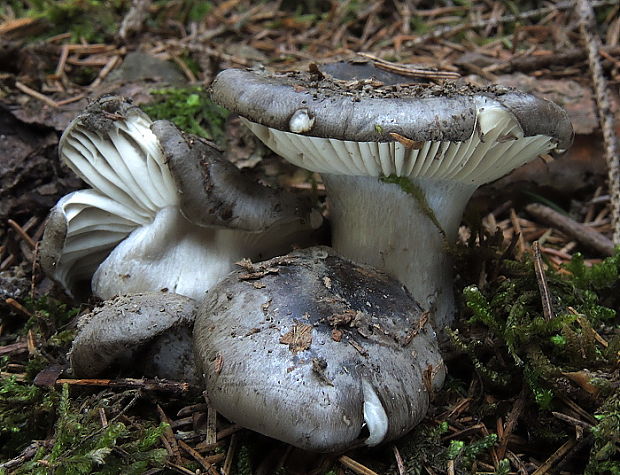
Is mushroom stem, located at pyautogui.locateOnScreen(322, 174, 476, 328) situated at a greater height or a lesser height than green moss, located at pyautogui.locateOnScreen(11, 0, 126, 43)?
lesser

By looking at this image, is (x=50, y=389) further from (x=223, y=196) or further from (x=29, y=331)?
(x=223, y=196)

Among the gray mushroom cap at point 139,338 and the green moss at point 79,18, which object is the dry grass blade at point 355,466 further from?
the green moss at point 79,18

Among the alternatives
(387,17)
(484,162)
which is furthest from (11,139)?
(387,17)

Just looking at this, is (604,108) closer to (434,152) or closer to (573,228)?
(573,228)

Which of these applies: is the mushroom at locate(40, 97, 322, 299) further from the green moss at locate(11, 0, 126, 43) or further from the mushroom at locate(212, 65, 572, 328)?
the green moss at locate(11, 0, 126, 43)

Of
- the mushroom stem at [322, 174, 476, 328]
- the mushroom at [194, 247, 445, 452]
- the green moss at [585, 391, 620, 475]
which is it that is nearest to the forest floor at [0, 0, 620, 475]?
the green moss at [585, 391, 620, 475]

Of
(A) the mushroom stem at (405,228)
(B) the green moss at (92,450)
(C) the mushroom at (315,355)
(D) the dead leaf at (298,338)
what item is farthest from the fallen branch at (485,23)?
(B) the green moss at (92,450)
